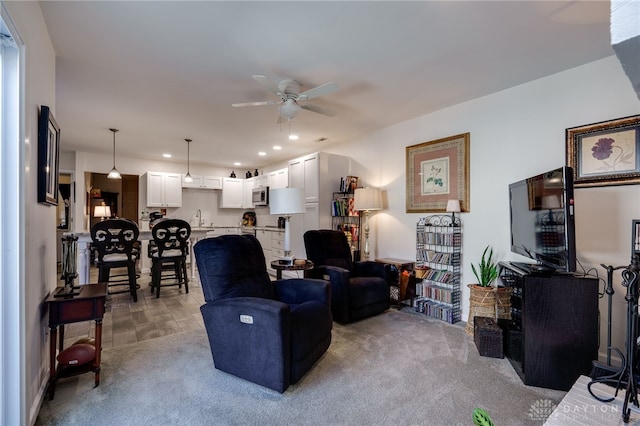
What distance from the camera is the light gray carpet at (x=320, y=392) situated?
1785mm

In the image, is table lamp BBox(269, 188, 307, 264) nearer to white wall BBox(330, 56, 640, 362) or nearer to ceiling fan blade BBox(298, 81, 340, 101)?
ceiling fan blade BBox(298, 81, 340, 101)

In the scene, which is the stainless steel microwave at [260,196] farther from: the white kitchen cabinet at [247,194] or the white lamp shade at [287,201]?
the white lamp shade at [287,201]

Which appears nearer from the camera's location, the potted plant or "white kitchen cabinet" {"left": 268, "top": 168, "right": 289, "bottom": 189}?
the potted plant

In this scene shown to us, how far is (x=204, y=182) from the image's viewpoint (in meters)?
7.12

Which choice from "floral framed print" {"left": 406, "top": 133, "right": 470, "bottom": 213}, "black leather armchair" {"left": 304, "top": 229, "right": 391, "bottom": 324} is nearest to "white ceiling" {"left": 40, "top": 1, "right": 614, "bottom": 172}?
"floral framed print" {"left": 406, "top": 133, "right": 470, "bottom": 213}

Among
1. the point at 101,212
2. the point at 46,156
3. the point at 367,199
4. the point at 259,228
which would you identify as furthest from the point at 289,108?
the point at 101,212

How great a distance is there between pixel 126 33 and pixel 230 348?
2445 millimetres

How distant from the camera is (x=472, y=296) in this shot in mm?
3021

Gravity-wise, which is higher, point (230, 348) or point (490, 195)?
point (490, 195)

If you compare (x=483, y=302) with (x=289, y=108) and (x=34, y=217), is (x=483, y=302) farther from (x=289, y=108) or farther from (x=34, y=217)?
(x=34, y=217)

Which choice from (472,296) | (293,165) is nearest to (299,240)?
(293,165)

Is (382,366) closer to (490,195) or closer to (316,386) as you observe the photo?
(316,386)

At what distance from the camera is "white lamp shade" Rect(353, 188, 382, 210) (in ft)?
13.7

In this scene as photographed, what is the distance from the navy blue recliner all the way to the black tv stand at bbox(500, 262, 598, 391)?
4.86 feet
